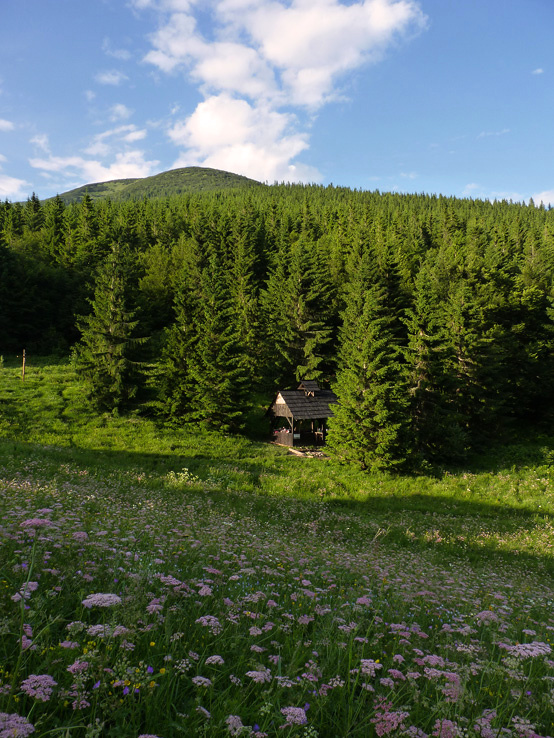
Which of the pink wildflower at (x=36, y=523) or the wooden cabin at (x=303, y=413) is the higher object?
the pink wildflower at (x=36, y=523)

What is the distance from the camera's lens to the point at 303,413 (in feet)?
111

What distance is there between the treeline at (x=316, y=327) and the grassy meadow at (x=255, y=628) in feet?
53.0

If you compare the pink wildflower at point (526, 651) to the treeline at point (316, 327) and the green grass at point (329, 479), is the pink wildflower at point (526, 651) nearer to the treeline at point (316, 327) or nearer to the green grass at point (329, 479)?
the green grass at point (329, 479)

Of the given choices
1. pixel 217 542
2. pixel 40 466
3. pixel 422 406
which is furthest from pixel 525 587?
pixel 422 406

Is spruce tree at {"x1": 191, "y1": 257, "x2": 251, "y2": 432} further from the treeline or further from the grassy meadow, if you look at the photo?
the grassy meadow

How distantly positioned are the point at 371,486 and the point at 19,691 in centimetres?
2242

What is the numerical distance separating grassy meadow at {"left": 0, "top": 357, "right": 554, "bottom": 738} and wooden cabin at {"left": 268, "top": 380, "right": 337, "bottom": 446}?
780 inches

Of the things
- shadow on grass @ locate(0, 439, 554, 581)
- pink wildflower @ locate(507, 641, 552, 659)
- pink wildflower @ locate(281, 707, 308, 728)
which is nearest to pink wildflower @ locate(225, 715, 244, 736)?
pink wildflower @ locate(281, 707, 308, 728)

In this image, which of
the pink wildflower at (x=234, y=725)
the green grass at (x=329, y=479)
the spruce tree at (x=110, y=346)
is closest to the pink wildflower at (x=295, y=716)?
the pink wildflower at (x=234, y=725)

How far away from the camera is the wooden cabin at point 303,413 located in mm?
33812

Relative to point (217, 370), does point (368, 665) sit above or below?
below

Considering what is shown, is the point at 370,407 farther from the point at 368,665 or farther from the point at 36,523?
the point at 368,665

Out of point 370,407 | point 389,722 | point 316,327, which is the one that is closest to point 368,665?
point 389,722

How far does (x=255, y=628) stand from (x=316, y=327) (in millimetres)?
43101
